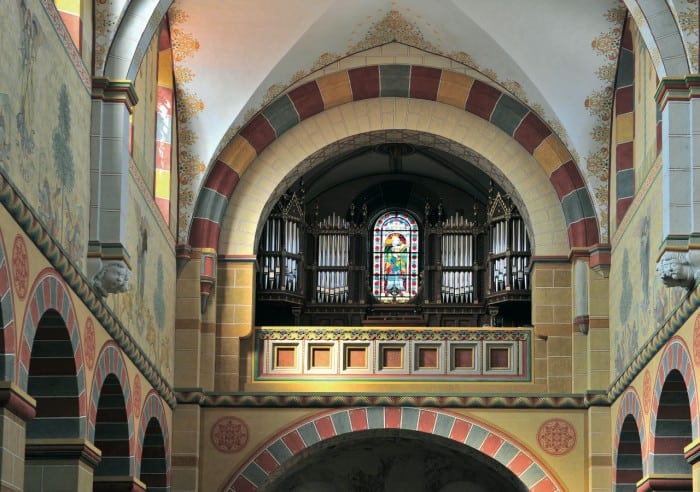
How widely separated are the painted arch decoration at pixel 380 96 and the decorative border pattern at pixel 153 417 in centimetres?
313

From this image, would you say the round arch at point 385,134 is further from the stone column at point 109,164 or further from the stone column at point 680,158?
the stone column at point 680,158

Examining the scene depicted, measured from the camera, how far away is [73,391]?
16.1 meters

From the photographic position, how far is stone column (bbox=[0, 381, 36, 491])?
12781 millimetres

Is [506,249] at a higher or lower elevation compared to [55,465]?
higher

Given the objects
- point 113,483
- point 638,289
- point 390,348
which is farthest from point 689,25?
point 113,483

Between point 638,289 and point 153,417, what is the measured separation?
7.08m

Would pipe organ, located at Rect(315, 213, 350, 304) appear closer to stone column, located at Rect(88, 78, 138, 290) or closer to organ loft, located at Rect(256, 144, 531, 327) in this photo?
organ loft, located at Rect(256, 144, 531, 327)

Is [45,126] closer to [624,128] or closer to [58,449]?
[58,449]

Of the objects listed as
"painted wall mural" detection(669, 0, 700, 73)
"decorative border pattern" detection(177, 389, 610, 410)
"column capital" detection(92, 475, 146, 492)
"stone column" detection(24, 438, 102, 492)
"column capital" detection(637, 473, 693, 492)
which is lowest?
"column capital" detection(92, 475, 146, 492)

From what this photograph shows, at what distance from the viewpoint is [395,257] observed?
2875cm

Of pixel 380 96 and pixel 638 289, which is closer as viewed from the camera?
pixel 638 289

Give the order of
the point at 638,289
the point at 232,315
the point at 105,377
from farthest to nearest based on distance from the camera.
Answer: the point at 232,315, the point at 638,289, the point at 105,377

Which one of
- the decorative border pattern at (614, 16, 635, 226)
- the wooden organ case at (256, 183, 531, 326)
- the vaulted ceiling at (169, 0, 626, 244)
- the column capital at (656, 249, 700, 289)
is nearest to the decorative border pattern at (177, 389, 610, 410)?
the vaulted ceiling at (169, 0, 626, 244)

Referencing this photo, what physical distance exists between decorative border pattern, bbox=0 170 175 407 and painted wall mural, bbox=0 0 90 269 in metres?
0.21
